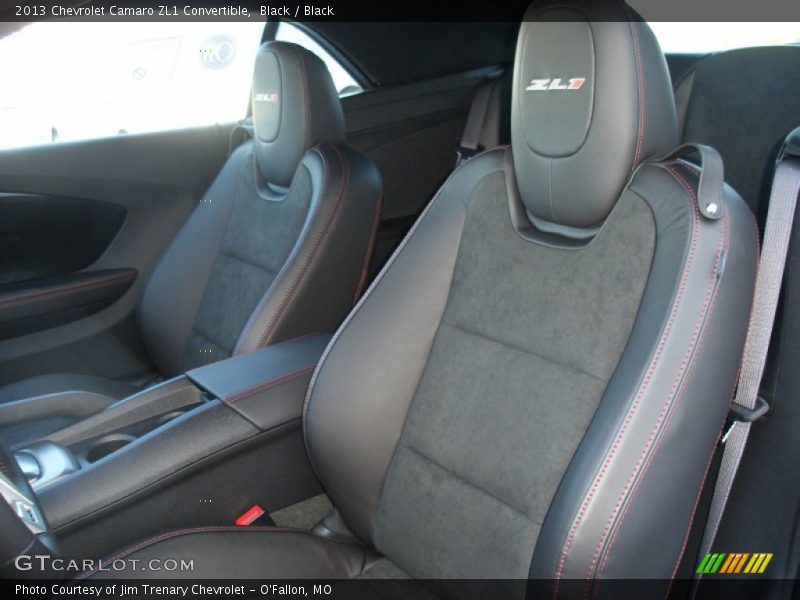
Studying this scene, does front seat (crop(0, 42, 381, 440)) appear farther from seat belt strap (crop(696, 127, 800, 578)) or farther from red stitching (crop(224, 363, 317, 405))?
seat belt strap (crop(696, 127, 800, 578))

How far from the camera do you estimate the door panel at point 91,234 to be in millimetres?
2305

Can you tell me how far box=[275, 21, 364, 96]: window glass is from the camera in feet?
8.95

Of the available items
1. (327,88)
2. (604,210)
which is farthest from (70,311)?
(604,210)

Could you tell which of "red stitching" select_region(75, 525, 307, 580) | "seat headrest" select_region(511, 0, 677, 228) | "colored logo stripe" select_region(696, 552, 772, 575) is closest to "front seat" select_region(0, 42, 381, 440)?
"red stitching" select_region(75, 525, 307, 580)

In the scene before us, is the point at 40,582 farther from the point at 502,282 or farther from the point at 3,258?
the point at 3,258

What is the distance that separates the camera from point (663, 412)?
102cm

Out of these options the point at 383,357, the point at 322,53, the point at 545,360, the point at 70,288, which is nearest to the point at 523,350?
the point at 545,360

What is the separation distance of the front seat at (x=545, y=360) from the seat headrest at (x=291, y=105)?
0.64 m

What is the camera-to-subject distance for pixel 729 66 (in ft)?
5.48

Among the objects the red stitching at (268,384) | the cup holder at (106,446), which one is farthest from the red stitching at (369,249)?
the cup holder at (106,446)

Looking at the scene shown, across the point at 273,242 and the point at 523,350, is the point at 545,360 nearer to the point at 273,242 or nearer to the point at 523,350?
the point at 523,350

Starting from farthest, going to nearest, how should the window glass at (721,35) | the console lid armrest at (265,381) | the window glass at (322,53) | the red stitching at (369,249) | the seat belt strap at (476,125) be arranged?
1. the window glass at (322,53)
2. the seat belt strap at (476,125)
3. the red stitching at (369,249)
4. the window glass at (721,35)
5. the console lid armrest at (265,381)

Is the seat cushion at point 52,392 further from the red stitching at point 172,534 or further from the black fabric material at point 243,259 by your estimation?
the red stitching at point 172,534

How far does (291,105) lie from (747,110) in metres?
1.07
